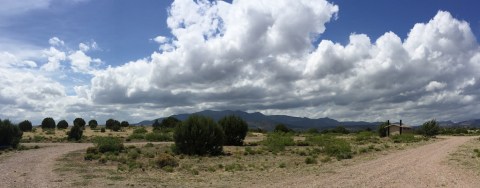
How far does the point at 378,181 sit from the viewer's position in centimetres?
1948

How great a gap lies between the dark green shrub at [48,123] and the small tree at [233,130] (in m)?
53.2

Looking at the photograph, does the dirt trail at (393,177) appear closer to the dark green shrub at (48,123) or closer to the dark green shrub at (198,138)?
the dark green shrub at (198,138)

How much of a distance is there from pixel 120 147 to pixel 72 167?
43.5 feet

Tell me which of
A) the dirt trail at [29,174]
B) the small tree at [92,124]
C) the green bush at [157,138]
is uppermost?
the small tree at [92,124]

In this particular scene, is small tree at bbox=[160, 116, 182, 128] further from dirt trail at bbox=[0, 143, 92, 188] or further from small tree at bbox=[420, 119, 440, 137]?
dirt trail at bbox=[0, 143, 92, 188]

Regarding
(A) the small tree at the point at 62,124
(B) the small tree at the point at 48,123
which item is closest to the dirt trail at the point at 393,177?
(A) the small tree at the point at 62,124

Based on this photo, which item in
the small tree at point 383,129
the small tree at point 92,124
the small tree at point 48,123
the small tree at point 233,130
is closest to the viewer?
the small tree at point 233,130

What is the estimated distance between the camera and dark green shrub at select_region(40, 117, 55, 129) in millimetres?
90438

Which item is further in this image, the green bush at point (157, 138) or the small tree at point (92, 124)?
the small tree at point (92, 124)

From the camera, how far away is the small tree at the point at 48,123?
3560 inches

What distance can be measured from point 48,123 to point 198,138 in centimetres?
6366

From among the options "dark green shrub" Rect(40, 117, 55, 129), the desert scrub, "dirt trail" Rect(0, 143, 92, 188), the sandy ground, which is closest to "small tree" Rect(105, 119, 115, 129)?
"dark green shrub" Rect(40, 117, 55, 129)

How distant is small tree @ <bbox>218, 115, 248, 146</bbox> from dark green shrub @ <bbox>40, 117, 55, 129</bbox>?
53182 millimetres

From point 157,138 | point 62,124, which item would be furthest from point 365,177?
point 62,124
